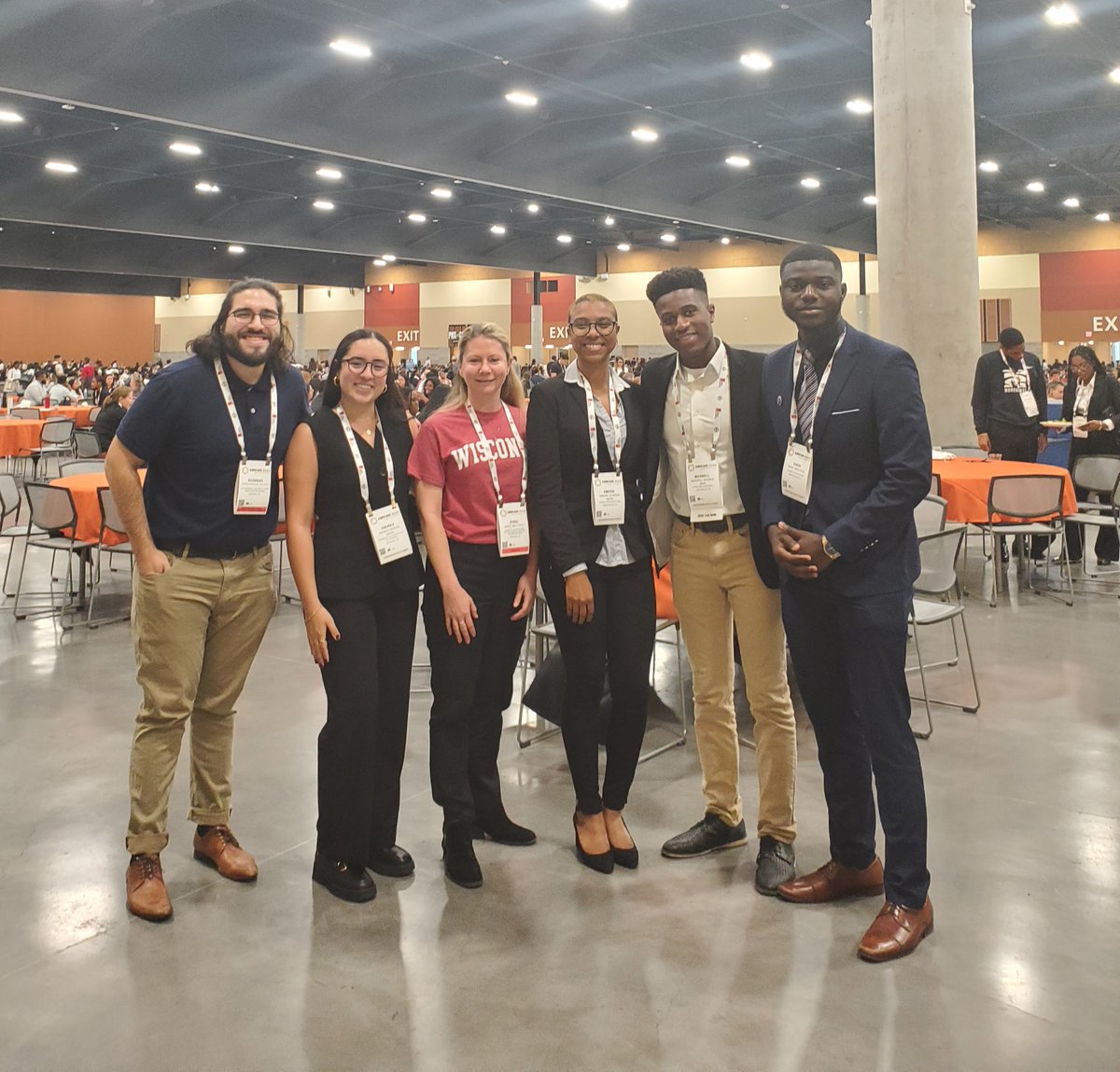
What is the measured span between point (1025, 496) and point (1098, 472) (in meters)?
1.31

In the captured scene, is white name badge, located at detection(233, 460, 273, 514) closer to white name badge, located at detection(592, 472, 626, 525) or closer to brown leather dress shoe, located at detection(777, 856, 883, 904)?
white name badge, located at detection(592, 472, 626, 525)

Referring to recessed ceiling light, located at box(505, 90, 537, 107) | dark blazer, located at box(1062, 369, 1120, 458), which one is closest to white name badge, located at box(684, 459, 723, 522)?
dark blazer, located at box(1062, 369, 1120, 458)

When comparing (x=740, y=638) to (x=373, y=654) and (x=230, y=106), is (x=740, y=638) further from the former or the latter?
(x=230, y=106)

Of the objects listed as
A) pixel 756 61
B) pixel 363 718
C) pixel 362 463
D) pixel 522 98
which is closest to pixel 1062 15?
pixel 756 61

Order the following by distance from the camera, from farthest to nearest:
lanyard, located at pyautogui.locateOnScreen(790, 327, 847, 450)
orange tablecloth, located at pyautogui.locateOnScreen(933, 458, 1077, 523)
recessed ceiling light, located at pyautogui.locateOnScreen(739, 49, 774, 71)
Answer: recessed ceiling light, located at pyautogui.locateOnScreen(739, 49, 774, 71) → orange tablecloth, located at pyautogui.locateOnScreen(933, 458, 1077, 523) → lanyard, located at pyautogui.locateOnScreen(790, 327, 847, 450)

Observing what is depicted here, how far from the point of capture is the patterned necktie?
8.17 ft

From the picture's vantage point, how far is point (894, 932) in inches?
95.2

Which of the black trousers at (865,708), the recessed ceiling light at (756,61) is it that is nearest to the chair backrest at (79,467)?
the black trousers at (865,708)

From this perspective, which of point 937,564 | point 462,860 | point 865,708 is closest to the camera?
point 865,708

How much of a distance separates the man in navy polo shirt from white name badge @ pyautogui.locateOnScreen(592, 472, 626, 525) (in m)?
0.82

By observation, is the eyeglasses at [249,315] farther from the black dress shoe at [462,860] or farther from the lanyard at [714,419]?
the black dress shoe at [462,860]

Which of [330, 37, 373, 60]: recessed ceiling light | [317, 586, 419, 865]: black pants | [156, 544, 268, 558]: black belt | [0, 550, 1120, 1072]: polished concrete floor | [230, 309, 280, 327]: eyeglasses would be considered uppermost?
[330, 37, 373, 60]: recessed ceiling light

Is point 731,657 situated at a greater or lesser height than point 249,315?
lesser

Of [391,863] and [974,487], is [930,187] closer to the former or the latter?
[974,487]
